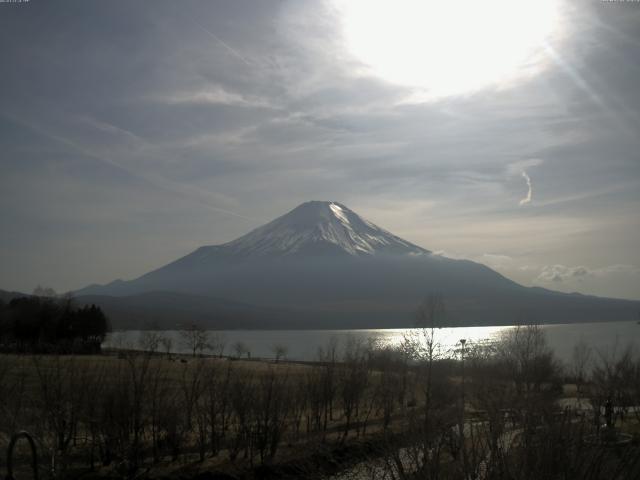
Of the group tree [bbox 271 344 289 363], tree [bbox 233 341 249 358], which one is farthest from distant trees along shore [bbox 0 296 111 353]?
tree [bbox 271 344 289 363]

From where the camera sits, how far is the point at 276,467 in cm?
2205

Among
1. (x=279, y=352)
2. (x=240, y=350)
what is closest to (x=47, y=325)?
(x=279, y=352)

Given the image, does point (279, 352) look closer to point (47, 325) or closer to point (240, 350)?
point (240, 350)

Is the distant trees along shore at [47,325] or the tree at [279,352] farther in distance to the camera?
the tree at [279,352]

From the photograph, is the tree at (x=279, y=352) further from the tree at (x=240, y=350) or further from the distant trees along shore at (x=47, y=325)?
the distant trees along shore at (x=47, y=325)

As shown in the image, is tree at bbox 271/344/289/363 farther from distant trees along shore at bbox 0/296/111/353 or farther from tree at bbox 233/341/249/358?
distant trees along shore at bbox 0/296/111/353

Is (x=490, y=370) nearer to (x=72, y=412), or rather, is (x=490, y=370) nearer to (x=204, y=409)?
(x=204, y=409)

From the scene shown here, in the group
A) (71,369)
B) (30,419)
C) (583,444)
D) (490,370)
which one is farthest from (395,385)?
(583,444)

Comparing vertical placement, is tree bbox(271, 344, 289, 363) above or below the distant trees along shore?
below

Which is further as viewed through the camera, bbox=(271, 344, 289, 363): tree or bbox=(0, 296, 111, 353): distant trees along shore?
bbox=(271, 344, 289, 363): tree

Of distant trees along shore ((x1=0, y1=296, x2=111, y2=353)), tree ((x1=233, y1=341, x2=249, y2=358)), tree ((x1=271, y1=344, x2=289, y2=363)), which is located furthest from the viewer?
tree ((x1=233, y1=341, x2=249, y2=358))

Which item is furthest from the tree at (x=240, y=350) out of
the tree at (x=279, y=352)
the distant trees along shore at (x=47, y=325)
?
the distant trees along shore at (x=47, y=325)

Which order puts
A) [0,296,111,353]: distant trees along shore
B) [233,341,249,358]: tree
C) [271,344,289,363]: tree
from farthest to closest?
[233,341,249,358]: tree, [271,344,289,363]: tree, [0,296,111,353]: distant trees along shore

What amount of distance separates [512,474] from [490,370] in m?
38.1
